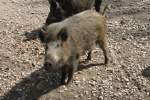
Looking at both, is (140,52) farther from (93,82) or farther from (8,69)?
(8,69)

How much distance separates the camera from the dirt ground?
587 cm

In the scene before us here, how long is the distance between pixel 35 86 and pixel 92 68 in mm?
993

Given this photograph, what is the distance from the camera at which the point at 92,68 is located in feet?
21.0

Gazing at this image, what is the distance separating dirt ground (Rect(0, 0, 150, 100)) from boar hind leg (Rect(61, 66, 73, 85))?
0.10 meters

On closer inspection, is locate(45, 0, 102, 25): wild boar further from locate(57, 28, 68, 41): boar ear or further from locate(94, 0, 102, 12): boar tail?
locate(57, 28, 68, 41): boar ear

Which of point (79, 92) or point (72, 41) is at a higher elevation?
point (72, 41)

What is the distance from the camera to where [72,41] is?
5.76 meters

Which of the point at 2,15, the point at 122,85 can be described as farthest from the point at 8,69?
the point at 2,15

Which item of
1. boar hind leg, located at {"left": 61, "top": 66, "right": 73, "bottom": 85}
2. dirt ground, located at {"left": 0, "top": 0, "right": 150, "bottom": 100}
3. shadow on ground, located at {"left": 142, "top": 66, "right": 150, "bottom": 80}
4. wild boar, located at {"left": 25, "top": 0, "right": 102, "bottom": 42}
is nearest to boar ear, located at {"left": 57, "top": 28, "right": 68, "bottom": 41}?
boar hind leg, located at {"left": 61, "top": 66, "right": 73, "bottom": 85}

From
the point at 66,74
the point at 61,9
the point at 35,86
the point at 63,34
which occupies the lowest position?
the point at 35,86

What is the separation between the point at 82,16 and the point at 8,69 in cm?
158

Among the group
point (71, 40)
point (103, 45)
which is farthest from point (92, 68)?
point (71, 40)

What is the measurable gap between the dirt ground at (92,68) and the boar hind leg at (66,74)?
0.10 metres

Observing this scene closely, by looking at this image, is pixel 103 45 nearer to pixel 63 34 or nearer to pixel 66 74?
pixel 66 74
